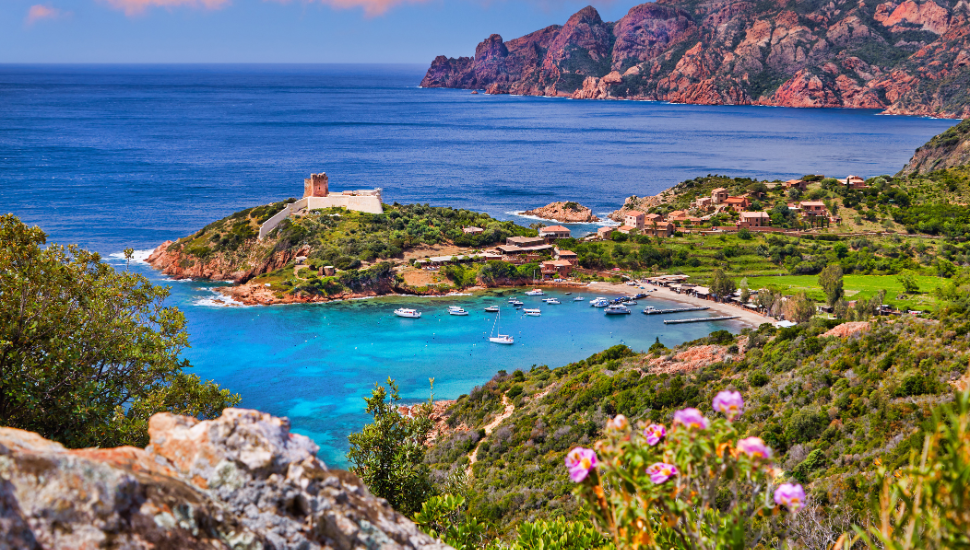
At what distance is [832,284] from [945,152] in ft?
201

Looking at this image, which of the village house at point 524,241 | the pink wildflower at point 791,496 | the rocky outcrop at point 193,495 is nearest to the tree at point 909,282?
the village house at point 524,241

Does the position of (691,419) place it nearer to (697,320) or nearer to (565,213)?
(697,320)

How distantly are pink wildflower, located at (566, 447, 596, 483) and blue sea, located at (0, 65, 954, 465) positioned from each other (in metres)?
24.1

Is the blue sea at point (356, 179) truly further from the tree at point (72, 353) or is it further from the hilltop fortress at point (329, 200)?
the tree at point (72, 353)

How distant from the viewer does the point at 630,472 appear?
13.3 ft

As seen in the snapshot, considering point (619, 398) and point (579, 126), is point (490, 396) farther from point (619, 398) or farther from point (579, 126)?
point (579, 126)

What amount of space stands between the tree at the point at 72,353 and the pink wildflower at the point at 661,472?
29.4 ft

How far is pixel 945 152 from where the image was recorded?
8900 cm

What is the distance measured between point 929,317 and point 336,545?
25.6 meters

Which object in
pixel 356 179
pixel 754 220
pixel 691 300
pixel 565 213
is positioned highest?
pixel 356 179

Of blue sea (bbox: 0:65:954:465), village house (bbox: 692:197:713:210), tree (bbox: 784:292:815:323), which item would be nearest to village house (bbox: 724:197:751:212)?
village house (bbox: 692:197:713:210)

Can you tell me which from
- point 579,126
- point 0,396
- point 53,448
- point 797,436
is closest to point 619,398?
point 797,436

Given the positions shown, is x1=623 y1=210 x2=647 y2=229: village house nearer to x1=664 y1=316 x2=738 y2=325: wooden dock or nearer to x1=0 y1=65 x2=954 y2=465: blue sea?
x1=0 y1=65 x2=954 y2=465: blue sea

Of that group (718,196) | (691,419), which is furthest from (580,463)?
(718,196)
